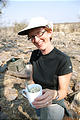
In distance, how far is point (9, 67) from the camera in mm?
4371

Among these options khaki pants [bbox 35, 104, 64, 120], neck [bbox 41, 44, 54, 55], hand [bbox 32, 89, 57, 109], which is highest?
neck [bbox 41, 44, 54, 55]

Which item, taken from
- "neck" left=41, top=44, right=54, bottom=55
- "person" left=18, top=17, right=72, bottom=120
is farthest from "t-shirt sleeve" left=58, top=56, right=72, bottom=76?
"neck" left=41, top=44, right=54, bottom=55

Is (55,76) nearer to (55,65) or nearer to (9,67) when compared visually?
(55,65)

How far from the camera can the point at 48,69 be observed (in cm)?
159

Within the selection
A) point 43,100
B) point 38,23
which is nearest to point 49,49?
point 38,23

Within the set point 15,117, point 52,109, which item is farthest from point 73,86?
point 52,109

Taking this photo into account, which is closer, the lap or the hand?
the hand

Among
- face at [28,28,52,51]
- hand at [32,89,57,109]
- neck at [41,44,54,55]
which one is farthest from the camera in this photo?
neck at [41,44,54,55]

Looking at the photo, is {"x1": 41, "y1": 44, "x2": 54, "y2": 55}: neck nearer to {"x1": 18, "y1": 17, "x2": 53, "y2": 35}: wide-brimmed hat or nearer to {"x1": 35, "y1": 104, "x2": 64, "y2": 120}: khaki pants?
{"x1": 18, "y1": 17, "x2": 53, "y2": 35}: wide-brimmed hat

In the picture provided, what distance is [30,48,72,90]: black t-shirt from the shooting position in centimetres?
146

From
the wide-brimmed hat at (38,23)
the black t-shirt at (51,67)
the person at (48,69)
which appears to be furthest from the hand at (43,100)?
the wide-brimmed hat at (38,23)

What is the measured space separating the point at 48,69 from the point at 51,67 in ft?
0.18

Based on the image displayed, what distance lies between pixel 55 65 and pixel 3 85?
273cm

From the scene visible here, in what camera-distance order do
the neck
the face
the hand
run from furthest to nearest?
the neck < the face < the hand
